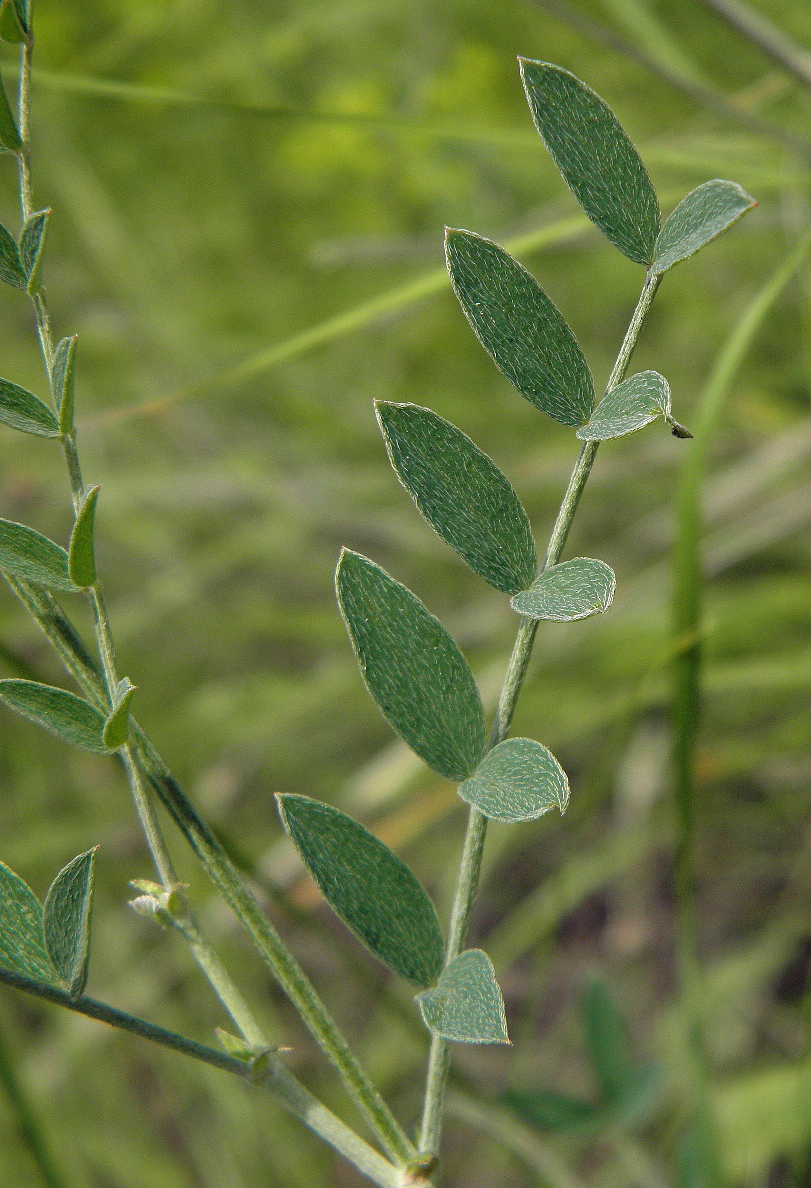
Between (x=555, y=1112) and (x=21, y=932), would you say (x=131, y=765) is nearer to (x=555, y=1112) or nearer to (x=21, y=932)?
(x=21, y=932)

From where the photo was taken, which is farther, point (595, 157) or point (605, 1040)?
point (605, 1040)

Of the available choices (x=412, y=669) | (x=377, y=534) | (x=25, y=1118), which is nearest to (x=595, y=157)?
(x=412, y=669)

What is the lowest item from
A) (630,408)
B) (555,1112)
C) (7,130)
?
(555,1112)

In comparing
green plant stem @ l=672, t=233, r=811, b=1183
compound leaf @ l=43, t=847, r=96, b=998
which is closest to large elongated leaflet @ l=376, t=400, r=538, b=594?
compound leaf @ l=43, t=847, r=96, b=998

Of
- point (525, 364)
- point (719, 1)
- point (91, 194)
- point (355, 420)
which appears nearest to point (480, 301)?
point (525, 364)

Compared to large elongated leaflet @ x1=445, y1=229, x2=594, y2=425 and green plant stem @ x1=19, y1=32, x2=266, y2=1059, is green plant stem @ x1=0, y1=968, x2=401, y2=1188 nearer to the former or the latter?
green plant stem @ x1=19, y1=32, x2=266, y2=1059
